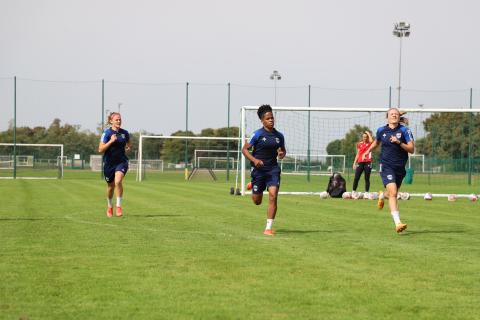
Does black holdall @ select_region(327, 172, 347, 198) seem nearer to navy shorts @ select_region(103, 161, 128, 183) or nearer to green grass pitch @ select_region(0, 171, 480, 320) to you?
green grass pitch @ select_region(0, 171, 480, 320)

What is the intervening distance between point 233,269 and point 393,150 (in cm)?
589

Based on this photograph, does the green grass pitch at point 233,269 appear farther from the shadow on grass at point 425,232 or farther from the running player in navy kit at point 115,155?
the running player in navy kit at point 115,155

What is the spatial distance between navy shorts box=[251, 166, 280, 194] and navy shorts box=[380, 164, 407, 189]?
1900mm

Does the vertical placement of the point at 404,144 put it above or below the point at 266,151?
above

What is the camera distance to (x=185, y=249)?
396 inches

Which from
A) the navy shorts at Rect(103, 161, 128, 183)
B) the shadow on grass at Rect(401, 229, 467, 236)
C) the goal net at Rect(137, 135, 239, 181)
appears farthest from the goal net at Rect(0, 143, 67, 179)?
the shadow on grass at Rect(401, 229, 467, 236)

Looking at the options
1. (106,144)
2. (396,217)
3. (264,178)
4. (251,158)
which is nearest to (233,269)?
(251,158)

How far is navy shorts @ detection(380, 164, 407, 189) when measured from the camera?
1324 cm

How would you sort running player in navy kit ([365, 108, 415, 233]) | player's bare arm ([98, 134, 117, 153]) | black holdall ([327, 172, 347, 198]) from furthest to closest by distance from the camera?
black holdall ([327, 172, 347, 198]), player's bare arm ([98, 134, 117, 153]), running player in navy kit ([365, 108, 415, 233])

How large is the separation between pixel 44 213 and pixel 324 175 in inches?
1389

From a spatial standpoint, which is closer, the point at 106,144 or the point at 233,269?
the point at 233,269

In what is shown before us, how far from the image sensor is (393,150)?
1331cm

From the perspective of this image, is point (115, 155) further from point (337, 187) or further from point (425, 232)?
point (337, 187)

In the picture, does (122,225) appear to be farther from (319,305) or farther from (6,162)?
(6,162)
